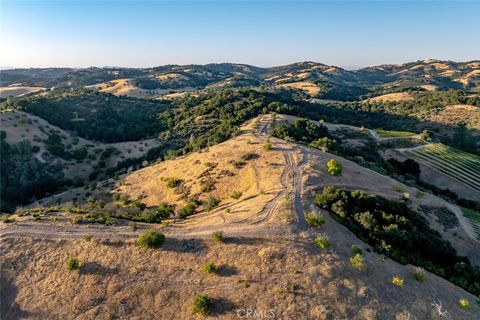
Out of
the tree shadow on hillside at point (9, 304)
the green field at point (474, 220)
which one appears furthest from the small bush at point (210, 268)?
the green field at point (474, 220)

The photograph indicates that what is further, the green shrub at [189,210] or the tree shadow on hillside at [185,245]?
the green shrub at [189,210]

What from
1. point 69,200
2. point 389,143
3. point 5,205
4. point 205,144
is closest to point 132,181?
point 69,200

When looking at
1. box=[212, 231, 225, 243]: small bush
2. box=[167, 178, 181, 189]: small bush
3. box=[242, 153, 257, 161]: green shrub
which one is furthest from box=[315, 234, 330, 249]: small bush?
box=[167, 178, 181, 189]: small bush

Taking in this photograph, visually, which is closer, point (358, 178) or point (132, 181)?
point (358, 178)

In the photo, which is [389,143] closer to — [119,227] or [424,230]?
[424,230]

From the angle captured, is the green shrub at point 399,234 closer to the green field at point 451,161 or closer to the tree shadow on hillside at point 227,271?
the tree shadow on hillside at point 227,271

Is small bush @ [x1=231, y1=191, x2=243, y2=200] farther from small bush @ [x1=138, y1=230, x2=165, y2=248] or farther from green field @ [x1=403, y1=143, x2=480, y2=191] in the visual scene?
green field @ [x1=403, y1=143, x2=480, y2=191]
